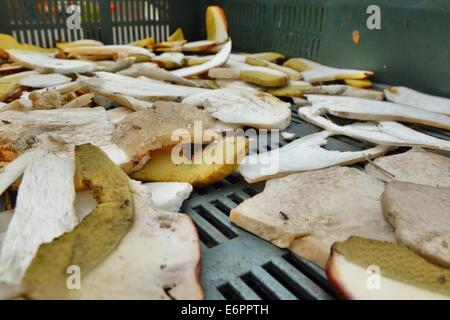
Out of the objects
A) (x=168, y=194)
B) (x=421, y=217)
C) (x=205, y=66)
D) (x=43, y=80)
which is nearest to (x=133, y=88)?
(x=43, y=80)

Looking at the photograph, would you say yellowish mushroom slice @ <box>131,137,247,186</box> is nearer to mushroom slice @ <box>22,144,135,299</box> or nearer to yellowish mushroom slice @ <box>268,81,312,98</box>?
mushroom slice @ <box>22,144,135,299</box>

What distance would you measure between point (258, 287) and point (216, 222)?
20 centimetres

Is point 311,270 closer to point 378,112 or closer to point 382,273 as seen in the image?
point 382,273

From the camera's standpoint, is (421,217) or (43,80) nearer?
(421,217)

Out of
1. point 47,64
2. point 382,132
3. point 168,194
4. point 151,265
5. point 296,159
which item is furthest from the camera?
point 47,64

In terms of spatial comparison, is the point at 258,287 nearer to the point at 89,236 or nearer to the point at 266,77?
the point at 89,236

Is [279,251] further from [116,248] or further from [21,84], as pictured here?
[21,84]

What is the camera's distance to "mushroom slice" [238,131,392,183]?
97cm

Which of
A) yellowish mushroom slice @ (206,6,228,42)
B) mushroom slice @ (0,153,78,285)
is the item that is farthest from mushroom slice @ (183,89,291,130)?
yellowish mushroom slice @ (206,6,228,42)

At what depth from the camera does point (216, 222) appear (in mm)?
842

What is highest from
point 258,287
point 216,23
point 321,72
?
point 216,23

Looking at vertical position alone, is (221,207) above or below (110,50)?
below

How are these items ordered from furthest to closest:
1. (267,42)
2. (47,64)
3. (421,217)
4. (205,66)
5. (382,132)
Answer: (267,42) < (205,66) < (47,64) < (382,132) < (421,217)
